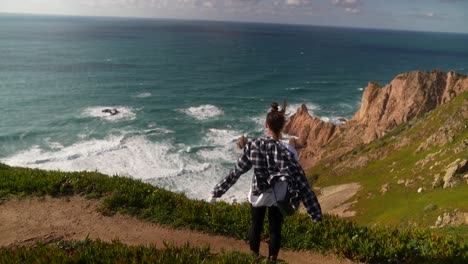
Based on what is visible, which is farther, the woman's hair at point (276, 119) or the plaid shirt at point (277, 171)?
the plaid shirt at point (277, 171)

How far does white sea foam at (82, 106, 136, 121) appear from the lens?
73.1 meters

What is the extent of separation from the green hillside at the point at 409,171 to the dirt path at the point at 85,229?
856 cm

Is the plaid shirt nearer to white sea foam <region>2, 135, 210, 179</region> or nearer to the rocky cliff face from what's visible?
white sea foam <region>2, 135, 210, 179</region>

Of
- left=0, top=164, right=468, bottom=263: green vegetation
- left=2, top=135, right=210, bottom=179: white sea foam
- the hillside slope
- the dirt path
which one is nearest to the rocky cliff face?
the hillside slope

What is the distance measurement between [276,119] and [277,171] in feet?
3.03

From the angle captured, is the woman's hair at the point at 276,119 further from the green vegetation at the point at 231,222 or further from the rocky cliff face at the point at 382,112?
the rocky cliff face at the point at 382,112

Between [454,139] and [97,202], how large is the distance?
37.8m

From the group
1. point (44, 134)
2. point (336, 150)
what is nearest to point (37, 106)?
point (44, 134)

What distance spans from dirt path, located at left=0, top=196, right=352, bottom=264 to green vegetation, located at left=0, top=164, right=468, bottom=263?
33cm

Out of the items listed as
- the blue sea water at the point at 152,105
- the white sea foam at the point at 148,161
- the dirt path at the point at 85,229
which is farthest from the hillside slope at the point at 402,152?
the white sea foam at the point at 148,161

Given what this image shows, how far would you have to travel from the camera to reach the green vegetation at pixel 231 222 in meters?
8.29

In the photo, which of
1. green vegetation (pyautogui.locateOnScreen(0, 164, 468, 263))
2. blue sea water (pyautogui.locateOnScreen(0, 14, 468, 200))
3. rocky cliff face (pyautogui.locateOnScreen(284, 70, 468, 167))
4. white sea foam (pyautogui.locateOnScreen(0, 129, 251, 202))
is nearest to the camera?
green vegetation (pyautogui.locateOnScreen(0, 164, 468, 263))

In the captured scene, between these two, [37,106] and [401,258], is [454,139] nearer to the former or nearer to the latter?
[401,258]

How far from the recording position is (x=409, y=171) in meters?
37.4
